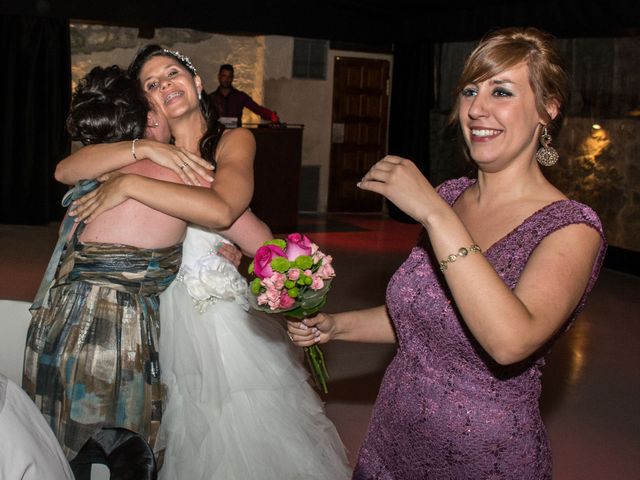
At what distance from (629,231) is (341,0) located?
4456mm

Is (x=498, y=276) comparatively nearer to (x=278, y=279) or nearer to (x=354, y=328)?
(x=278, y=279)

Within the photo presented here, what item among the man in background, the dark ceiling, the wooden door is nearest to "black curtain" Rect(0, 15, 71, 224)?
the dark ceiling

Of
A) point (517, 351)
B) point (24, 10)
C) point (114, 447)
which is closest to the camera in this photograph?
point (517, 351)

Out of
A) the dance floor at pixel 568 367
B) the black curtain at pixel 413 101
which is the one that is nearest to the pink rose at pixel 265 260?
the dance floor at pixel 568 367

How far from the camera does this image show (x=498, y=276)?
1.38 metres

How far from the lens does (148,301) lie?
246cm

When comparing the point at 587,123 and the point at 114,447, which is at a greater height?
the point at 587,123

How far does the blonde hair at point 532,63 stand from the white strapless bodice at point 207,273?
4.35 feet

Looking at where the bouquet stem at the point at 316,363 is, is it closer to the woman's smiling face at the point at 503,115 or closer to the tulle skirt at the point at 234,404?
the woman's smiling face at the point at 503,115

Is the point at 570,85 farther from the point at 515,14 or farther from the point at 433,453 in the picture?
the point at 515,14

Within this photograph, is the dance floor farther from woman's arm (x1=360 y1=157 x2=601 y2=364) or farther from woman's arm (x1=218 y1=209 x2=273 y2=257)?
woman's arm (x1=360 y1=157 x2=601 y2=364)

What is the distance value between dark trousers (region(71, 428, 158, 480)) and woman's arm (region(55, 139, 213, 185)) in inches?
38.6

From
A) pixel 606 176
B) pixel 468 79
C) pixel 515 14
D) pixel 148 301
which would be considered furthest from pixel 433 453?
pixel 606 176

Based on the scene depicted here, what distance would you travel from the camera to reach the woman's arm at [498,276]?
1.36 metres
